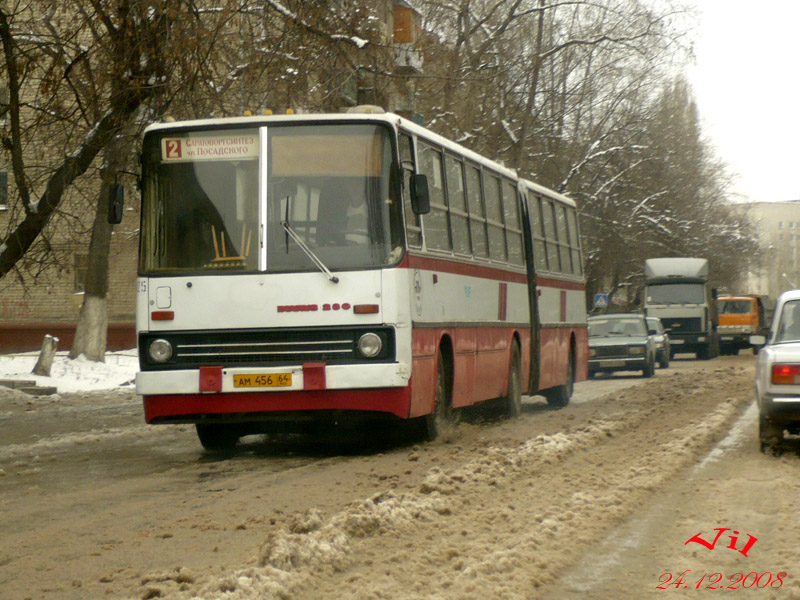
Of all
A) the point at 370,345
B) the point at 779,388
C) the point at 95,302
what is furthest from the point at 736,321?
the point at 370,345

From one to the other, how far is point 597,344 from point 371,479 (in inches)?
909

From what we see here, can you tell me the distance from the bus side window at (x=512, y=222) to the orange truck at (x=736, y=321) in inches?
1520

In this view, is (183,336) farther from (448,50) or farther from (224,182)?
(448,50)

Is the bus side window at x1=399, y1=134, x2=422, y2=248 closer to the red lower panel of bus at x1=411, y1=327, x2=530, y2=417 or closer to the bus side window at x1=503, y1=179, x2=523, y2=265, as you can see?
the red lower panel of bus at x1=411, y1=327, x2=530, y2=417

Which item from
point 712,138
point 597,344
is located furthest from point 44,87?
point 712,138

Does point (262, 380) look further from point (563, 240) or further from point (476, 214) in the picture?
point (563, 240)

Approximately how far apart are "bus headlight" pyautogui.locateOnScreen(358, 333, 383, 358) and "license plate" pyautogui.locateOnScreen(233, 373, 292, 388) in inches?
26.3

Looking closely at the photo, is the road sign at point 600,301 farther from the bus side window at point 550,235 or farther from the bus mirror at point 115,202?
the bus mirror at point 115,202

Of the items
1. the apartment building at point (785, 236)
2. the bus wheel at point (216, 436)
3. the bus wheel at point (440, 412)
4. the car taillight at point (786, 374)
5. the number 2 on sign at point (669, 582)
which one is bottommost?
the number 2 on sign at point (669, 582)

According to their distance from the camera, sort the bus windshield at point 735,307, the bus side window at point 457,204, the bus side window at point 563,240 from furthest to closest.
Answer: the bus windshield at point 735,307
the bus side window at point 563,240
the bus side window at point 457,204

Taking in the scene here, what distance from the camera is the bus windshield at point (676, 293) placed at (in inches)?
1848

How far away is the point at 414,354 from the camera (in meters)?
11.6

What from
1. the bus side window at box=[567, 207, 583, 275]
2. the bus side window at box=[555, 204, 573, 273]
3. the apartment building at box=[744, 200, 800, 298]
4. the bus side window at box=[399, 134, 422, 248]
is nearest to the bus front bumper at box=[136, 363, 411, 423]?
the bus side window at box=[399, 134, 422, 248]

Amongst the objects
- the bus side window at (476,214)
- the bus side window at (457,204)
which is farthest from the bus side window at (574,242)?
the bus side window at (457,204)
